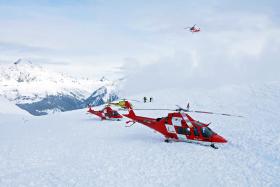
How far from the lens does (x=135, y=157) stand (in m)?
21.6

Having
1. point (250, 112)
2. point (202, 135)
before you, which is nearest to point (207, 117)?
point (250, 112)

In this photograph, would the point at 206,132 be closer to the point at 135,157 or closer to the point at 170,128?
the point at 170,128

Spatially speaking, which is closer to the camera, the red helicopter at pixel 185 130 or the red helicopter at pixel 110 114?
the red helicopter at pixel 185 130

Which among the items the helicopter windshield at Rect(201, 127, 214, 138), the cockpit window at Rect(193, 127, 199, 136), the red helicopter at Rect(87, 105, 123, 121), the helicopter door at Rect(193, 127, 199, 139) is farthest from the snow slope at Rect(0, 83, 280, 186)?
the red helicopter at Rect(87, 105, 123, 121)

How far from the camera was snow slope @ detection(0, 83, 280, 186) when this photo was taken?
700 inches

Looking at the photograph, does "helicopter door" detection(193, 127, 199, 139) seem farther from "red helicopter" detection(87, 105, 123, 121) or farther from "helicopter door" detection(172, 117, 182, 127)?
"red helicopter" detection(87, 105, 123, 121)

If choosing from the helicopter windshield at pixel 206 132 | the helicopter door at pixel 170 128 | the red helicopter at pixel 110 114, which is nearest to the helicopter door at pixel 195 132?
the helicopter windshield at pixel 206 132

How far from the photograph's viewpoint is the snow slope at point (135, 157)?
1778 centimetres

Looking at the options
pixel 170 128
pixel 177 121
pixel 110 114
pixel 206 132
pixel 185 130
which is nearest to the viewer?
pixel 206 132

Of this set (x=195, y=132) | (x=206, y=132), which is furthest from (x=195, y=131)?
(x=206, y=132)

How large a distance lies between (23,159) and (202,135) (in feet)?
42.3

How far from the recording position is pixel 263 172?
1833cm

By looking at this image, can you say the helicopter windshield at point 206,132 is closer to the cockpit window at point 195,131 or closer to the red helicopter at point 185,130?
the red helicopter at point 185,130

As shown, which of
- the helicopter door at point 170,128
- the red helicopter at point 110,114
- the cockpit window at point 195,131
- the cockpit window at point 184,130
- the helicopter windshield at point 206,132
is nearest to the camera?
the helicopter windshield at point 206,132
